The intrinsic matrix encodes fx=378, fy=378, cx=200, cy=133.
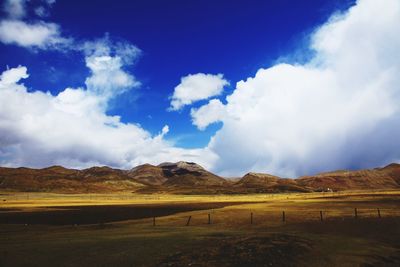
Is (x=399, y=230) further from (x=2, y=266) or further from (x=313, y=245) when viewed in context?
(x=2, y=266)

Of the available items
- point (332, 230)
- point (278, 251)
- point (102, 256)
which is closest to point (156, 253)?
point (102, 256)

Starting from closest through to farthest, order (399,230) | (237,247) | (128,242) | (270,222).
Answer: (237,247) < (128,242) < (399,230) < (270,222)

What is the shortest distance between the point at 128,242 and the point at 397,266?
17099mm

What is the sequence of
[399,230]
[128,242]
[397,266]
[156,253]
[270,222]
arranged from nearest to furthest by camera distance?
[397,266]
[156,253]
[128,242]
[399,230]
[270,222]

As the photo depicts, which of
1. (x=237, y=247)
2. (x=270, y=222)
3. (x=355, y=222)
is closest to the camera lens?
(x=237, y=247)

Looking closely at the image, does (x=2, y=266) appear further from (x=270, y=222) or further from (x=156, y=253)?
(x=270, y=222)

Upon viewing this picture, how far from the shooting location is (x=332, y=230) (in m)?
35.8

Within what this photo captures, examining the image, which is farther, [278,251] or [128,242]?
[128,242]

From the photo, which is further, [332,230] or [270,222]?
[270,222]

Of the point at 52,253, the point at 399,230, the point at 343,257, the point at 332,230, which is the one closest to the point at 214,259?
the point at 343,257

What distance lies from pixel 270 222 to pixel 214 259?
963 inches

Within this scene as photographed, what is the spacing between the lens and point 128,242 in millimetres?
26812

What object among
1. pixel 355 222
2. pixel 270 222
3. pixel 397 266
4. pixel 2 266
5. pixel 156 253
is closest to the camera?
pixel 2 266

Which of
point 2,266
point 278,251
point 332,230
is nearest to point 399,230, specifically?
point 332,230
